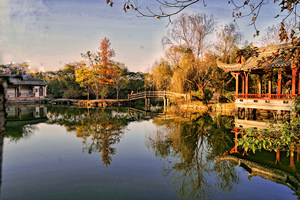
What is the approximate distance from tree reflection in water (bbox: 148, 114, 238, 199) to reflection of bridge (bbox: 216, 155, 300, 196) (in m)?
0.28

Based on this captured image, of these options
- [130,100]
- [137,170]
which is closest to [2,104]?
[137,170]

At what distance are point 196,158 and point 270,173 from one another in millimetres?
1748

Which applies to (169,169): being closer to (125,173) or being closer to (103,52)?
(125,173)

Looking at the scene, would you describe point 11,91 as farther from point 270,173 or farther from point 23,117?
point 270,173

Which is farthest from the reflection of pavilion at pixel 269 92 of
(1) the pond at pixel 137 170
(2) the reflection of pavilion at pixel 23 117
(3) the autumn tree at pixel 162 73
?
(2) the reflection of pavilion at pixel 23 117

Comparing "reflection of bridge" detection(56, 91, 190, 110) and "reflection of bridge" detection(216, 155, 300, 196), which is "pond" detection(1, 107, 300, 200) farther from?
"reflection of bridge" detection(56, 91, 190, 110)

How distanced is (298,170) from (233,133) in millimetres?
3795

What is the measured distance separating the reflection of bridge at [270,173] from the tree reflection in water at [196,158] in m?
0.28

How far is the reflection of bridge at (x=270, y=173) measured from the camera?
4000mm

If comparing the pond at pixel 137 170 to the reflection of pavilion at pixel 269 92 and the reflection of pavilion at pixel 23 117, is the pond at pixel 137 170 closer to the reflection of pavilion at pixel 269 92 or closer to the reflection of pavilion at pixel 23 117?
the reflection of pavilion at pixel 269 92

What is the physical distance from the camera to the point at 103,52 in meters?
21.4

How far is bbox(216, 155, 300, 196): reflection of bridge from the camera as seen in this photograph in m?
4.00

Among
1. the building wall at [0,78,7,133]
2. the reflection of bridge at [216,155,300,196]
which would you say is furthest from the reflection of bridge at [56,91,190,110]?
the building wall at [0,78,7,133]

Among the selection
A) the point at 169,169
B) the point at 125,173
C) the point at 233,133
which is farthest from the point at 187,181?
the point at 233,133
